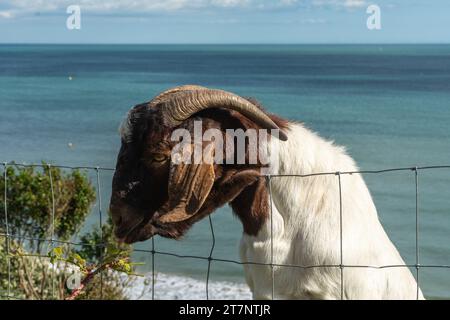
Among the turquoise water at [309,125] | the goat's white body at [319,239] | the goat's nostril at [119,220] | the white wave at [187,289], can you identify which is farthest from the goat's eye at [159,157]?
the white wave at [187,289]

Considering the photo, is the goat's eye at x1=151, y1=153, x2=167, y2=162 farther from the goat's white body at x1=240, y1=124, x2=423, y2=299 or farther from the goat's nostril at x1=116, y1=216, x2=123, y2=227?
the goat's white body at x1=240, y1=124, x2=423, y2=299

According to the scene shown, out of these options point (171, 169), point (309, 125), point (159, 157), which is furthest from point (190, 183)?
point (309, 125)

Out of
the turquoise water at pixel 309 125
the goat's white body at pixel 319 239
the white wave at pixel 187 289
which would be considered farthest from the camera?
the turquoise water at pixel 309 125

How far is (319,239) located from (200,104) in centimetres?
103

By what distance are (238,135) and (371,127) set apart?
34.8 m

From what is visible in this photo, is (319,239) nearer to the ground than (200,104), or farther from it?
nearer to the ground

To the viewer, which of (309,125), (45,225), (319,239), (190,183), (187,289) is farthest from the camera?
(187,289)

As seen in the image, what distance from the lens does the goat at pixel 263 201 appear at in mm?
4703

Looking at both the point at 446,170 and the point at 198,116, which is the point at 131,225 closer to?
the point at 198,116

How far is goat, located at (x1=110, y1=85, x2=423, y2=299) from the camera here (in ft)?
15.4

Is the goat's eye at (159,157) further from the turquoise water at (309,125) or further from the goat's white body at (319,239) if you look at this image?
the turquoise water at (309,125)

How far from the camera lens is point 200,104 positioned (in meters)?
4.70

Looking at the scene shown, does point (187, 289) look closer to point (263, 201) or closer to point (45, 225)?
point (45, 225)

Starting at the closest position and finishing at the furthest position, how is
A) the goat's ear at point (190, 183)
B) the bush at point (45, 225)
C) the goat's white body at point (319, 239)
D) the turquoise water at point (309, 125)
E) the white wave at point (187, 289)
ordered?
the goat's ear at point (190, 183) < the goat's white body at point (319, 239) < the bush at point (45, 225) < the white wave at point (187, 289) < the turquoise water at point (309, 125)
